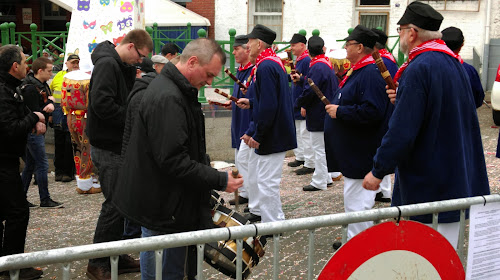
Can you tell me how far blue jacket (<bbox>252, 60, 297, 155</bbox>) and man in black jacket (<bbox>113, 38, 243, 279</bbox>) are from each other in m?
2.21

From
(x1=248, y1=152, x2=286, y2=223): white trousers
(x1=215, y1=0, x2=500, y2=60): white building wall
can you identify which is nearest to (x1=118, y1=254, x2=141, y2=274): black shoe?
(x1=248, y1=152, x2=286, y2=223): white trousers

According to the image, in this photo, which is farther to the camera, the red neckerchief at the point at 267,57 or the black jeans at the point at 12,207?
the red neckerchief at the point at 267,57

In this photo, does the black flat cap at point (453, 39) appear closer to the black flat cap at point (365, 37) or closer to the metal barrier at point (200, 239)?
the black flat cap at point (365, 37)

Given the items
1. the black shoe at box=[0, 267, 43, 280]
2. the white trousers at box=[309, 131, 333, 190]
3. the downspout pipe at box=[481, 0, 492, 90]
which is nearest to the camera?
the black shoe at box=[0, 267, 43, 280]

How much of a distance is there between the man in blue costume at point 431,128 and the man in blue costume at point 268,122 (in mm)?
2315

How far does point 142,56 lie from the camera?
18.1 feet

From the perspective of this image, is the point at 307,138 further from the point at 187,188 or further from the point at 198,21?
the point at 198,21

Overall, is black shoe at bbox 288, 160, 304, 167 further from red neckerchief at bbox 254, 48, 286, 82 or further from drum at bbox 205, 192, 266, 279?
drum at bbox 205, 192, 266, 279

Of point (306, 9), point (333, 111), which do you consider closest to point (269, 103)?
point (333, 111)

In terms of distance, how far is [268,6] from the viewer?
18.2 m

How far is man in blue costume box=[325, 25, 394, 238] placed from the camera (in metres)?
5.09

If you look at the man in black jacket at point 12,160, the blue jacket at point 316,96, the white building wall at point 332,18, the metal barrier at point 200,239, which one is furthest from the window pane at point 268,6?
the metal barrier at point 200,239

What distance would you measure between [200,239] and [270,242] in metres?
3.62

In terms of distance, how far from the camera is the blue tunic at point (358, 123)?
5086 millimetres
